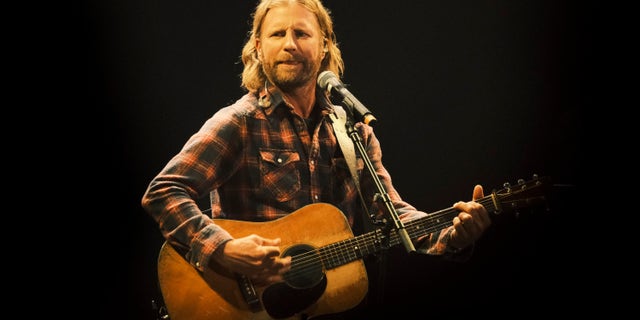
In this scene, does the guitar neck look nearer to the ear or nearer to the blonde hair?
the blonde hair

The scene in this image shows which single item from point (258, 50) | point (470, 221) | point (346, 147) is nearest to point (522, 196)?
point (470, 221)

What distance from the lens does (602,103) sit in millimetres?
3145

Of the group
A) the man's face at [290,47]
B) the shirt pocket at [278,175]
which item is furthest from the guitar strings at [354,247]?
the man's face at [290,47]

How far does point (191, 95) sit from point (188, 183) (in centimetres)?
91

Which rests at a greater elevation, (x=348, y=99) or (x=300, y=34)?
(x=300, y=34)

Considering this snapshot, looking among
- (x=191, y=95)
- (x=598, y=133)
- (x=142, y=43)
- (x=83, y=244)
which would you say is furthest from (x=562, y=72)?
(x=83, y=244)

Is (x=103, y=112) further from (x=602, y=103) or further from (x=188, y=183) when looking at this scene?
(x=602, y=103)

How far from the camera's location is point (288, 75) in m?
2.59

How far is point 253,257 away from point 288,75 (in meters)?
0.97

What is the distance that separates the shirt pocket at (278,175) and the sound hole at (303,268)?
0.29 meters

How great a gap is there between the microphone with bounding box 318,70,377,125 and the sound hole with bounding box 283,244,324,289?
0.64 meters

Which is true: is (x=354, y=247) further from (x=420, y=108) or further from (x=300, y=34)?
(x=420, y=108)

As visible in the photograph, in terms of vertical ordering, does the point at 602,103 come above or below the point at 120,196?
below

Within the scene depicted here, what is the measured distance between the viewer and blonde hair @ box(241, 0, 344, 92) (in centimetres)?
273
